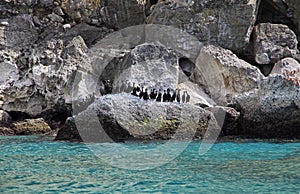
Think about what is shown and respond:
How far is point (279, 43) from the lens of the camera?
17000 millimetres

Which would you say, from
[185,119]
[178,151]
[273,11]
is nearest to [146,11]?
[273,11]

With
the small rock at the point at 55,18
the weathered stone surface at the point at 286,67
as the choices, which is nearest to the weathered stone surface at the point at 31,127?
the small rock at the point at 55,18

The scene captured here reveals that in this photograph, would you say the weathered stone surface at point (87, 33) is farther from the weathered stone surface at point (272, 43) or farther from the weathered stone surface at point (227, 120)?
the weathered stone surface at point (227, 120)

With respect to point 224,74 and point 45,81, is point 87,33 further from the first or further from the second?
point 224,74

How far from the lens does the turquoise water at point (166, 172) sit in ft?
20.8

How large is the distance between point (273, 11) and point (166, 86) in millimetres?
7624

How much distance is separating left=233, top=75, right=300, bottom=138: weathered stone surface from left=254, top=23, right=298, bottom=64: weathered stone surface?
174 inches

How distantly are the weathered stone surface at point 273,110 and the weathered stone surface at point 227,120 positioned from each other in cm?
18

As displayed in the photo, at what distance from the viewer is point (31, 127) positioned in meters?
15.0

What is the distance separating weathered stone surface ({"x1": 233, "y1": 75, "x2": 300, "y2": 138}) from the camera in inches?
465

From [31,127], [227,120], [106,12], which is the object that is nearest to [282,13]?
[106,12]

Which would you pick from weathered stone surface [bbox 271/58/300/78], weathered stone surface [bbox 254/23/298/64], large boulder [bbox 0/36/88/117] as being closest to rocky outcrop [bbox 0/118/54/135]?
large boulder [bbox 0/36/88/117]

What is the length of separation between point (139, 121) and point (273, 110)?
3.75 meters

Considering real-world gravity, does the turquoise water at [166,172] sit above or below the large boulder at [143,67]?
below
